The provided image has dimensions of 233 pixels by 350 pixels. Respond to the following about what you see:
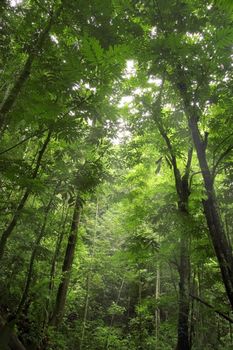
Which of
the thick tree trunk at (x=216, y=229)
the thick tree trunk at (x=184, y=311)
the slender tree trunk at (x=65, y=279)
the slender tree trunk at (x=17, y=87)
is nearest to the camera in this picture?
the slender tree trunk at (x=17, y=87)

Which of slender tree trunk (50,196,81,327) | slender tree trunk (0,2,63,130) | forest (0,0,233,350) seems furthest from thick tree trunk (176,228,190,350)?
slender tree trunk (0,2,63,130)

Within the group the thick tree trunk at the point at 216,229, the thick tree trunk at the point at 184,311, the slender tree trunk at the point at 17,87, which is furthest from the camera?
the thick tree trunk at the point at 184,311

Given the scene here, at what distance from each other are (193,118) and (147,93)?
91.8 inches

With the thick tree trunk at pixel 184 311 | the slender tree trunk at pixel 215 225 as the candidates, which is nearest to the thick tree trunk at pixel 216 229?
the slender tree trunk at pixel 215 225

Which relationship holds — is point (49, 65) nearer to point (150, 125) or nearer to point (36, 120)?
point (36, 120)

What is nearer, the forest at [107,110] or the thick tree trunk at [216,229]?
the forest at [107,110]

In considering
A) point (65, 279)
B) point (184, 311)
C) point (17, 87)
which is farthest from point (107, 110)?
point (65, 279)

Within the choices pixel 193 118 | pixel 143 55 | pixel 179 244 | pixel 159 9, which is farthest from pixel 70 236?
pixel 159 9

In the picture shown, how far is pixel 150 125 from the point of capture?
25.2ft

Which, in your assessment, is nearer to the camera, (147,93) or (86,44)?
(86,44)

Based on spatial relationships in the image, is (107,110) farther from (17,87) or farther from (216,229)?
(216,229)

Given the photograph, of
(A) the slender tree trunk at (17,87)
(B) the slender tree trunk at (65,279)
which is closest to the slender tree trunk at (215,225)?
(A) the slender tree trunk at (17,87)

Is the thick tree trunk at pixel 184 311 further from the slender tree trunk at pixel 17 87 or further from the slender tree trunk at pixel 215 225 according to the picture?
the slender tree trunk at pixel 17 87

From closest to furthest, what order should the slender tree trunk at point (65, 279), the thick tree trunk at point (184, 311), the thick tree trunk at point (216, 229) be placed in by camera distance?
the thick tree trunk at point (216, 229), the thick tree trunk at point (184, 311), the slender tree trunk at point (65, 279)
